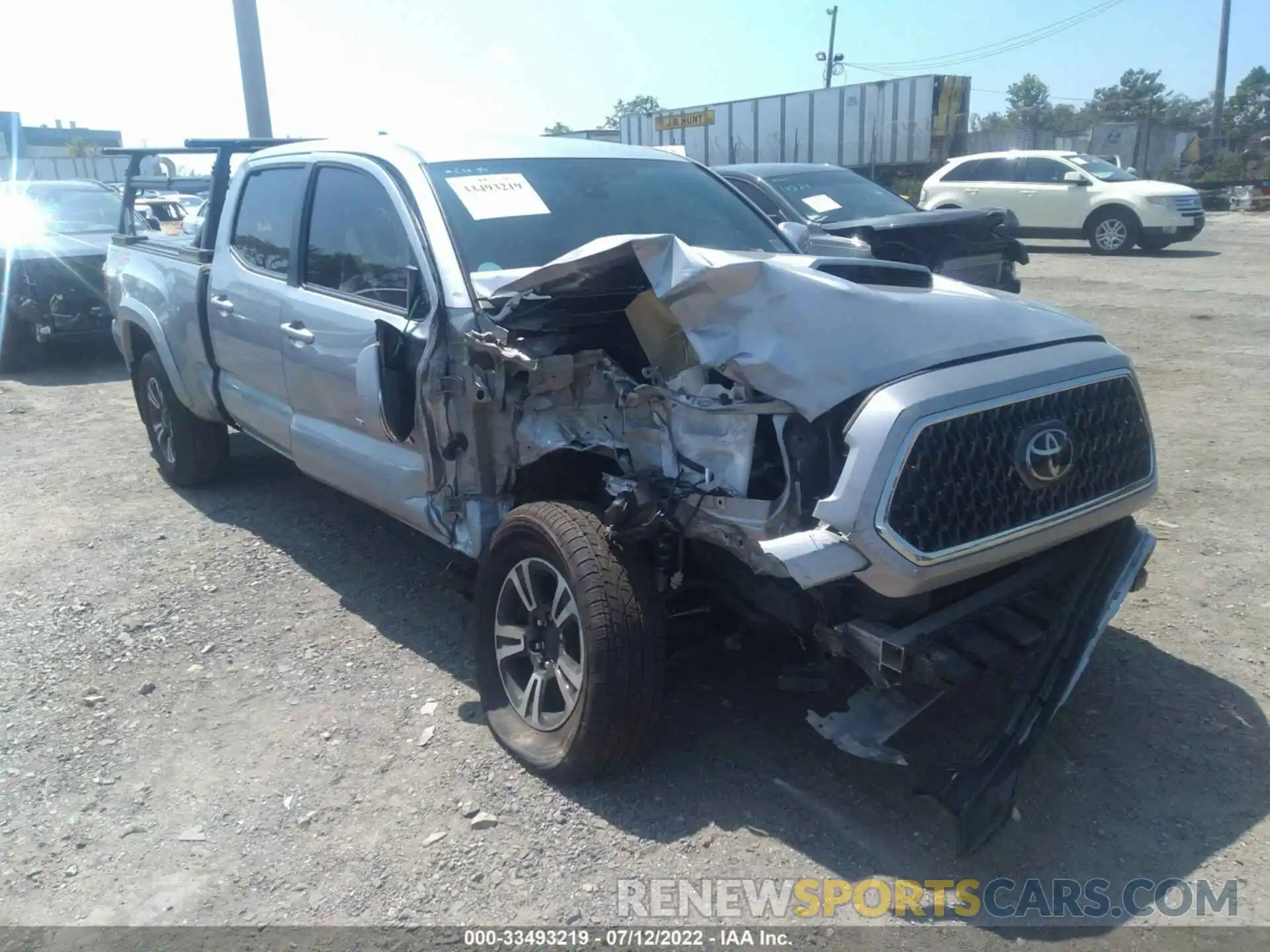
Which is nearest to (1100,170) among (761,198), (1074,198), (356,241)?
(1074,198)

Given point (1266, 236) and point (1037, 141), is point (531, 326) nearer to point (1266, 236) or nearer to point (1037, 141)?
point (1266, 236)

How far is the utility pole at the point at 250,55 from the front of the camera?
12039 millimetres

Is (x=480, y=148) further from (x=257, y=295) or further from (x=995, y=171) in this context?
(x=995, y=171)

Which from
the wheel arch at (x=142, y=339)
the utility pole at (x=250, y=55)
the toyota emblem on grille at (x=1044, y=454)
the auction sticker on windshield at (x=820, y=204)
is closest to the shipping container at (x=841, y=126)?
the utility pole at (x=250, y=55)

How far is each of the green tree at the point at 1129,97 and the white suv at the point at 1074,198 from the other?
60.7 meters

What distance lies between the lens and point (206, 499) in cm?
626

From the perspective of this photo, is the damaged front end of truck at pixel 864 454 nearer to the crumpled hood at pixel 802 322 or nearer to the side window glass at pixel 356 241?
the crumpled hood at pixel 802 322

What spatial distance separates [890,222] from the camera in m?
9.00

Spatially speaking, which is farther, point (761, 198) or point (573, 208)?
point (761, 198)

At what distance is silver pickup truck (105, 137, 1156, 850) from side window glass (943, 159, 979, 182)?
1587cm

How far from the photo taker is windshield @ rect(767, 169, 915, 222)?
32.7ft

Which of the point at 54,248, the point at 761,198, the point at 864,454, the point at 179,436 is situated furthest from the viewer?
the point at 54,248

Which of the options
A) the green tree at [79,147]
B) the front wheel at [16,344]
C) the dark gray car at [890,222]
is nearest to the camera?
the dark gray car at [890,222]

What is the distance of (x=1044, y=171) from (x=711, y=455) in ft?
56.8
